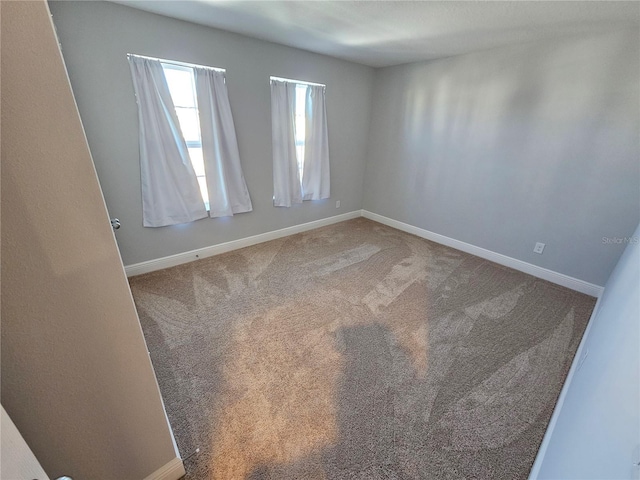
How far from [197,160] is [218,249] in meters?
1.00

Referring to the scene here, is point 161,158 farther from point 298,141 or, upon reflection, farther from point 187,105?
point 298,141

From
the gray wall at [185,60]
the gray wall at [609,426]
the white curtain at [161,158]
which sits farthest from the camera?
the white curtain at [161,158]

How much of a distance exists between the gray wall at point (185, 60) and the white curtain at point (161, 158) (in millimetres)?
75

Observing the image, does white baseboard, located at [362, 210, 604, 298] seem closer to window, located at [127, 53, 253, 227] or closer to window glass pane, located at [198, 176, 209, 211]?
window, located at [127, 53, 253, 227]

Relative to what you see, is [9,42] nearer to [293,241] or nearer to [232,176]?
[232,176]

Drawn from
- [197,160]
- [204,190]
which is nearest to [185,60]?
[197,160]

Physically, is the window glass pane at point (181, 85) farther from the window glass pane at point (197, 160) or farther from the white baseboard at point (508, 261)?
the white baseboard at point (508, 261)

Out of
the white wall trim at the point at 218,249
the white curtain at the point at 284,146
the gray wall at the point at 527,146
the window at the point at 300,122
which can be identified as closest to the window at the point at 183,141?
the white wall trim at the point at 218,249

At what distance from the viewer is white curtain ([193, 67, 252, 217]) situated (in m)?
2.46

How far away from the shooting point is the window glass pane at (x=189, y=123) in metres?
2.45

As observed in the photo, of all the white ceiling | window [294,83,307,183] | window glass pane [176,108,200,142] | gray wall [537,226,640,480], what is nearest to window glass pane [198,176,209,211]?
window glass pane [176,108,200,142]

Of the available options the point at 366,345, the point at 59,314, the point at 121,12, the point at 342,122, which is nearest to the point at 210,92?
the point at 121,12

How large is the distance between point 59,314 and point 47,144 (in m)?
0.43

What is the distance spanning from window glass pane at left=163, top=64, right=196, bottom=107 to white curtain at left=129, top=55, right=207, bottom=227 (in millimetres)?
117
